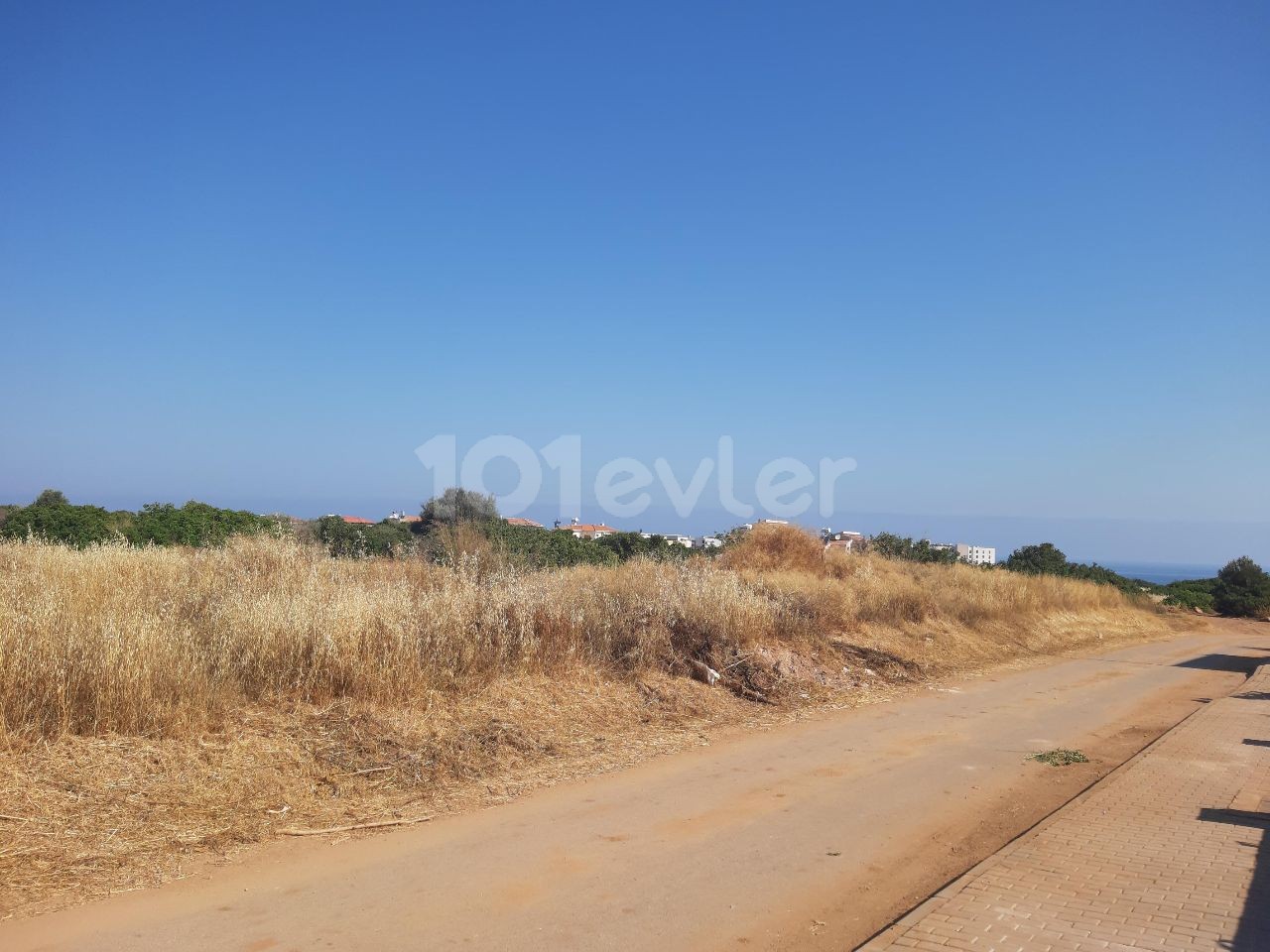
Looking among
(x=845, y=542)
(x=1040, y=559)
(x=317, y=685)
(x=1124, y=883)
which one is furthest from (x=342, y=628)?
(x=1040, y=559)

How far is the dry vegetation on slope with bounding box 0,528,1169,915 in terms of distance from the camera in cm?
629

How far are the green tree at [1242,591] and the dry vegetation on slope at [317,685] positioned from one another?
3140 cm

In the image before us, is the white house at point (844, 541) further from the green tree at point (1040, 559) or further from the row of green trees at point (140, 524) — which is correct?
the row of green trees at point (140, 524)

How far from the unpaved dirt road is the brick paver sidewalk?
0.36m

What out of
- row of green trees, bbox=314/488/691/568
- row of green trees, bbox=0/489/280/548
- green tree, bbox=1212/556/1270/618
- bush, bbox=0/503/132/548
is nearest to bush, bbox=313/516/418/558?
row of green trees, bbox=314/488/691/568

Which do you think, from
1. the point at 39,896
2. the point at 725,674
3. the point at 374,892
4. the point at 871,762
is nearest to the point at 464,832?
the point at 374,892

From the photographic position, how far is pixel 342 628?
9.02 metres

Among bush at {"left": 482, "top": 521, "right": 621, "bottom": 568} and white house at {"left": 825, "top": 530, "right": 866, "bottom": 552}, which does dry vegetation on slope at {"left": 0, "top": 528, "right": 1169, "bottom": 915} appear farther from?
white house at {"left": 825, "top": 530, "right": 866, "bottom": 552}

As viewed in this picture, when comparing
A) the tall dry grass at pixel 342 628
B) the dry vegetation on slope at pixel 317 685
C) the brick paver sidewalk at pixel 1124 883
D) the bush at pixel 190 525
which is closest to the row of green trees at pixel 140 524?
the bush at pixel 190 525

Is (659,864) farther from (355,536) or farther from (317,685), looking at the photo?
(355,536)

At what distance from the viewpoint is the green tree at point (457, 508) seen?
23.7m

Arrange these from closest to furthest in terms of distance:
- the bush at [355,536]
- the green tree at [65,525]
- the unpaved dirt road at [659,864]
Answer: the unpaved dirt road at [659,864] → the green tree at [65,525] → the bush at [355,536]

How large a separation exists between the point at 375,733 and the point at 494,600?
3.34m

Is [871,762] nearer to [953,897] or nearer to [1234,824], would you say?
[1234,824]
